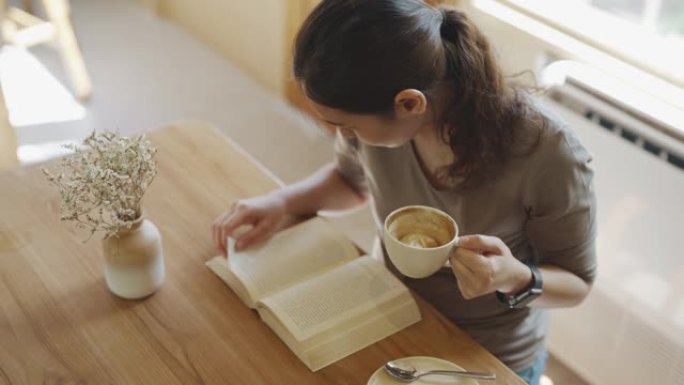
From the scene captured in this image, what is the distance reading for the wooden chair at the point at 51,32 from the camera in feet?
9.82

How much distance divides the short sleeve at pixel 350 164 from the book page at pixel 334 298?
Answer: 240 mm

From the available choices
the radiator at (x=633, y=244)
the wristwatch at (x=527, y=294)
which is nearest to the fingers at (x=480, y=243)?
the wristwatch at (x=527, y=294)

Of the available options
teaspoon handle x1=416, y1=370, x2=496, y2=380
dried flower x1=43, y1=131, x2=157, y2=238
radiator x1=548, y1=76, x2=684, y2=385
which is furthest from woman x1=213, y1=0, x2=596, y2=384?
radiator x1=548, y1=76, x2=684, y2=385

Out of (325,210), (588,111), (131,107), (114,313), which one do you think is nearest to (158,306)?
(114,313)

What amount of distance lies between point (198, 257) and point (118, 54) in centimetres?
234

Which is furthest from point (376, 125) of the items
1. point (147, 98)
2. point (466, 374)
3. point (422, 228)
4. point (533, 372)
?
point (147, 98)

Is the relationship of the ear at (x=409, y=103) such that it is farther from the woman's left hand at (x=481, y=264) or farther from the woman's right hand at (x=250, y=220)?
the woman's right hand at (x=250, y=220)

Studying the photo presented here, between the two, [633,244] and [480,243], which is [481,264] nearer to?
[480,243]

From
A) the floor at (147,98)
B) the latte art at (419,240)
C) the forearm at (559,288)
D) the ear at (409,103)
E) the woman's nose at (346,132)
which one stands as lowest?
the floor at (147,98)

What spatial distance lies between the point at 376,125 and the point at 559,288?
39cm

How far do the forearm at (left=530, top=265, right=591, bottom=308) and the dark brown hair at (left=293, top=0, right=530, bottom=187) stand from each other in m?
0.19

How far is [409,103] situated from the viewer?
44.8 inches

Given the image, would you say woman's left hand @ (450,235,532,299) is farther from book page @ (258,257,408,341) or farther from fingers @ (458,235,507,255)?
book page @ (258,257,408,341)

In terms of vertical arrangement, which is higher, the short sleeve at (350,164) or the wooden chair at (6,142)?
the short sleeve at (350,164)
